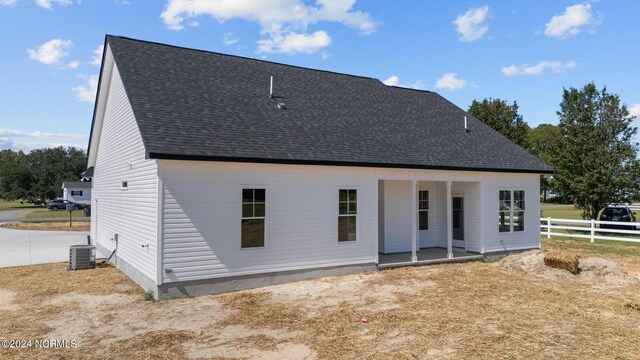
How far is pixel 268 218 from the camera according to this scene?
11156 mm

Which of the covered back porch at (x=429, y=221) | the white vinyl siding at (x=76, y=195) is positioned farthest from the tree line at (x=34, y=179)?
the covered back porch at (x=429, y=221)

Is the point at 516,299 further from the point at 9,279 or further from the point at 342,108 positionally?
the point at 9,279

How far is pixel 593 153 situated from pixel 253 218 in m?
25.2

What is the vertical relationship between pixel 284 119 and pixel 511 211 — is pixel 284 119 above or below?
above

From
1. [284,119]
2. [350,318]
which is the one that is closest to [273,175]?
[284,119]

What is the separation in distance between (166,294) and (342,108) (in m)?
9.18

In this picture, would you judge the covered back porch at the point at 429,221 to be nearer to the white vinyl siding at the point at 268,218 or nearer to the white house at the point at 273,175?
the white house at the point at 273,175

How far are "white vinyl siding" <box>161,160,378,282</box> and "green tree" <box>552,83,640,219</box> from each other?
20722 millimetres

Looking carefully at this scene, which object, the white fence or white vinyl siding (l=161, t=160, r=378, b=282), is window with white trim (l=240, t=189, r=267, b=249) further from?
the white fence

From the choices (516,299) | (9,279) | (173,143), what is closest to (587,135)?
(516,299)

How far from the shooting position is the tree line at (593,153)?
85.7 ft

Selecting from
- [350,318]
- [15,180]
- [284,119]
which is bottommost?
[350,318]

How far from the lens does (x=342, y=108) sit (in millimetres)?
15633

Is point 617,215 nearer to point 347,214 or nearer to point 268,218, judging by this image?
point 347,214
